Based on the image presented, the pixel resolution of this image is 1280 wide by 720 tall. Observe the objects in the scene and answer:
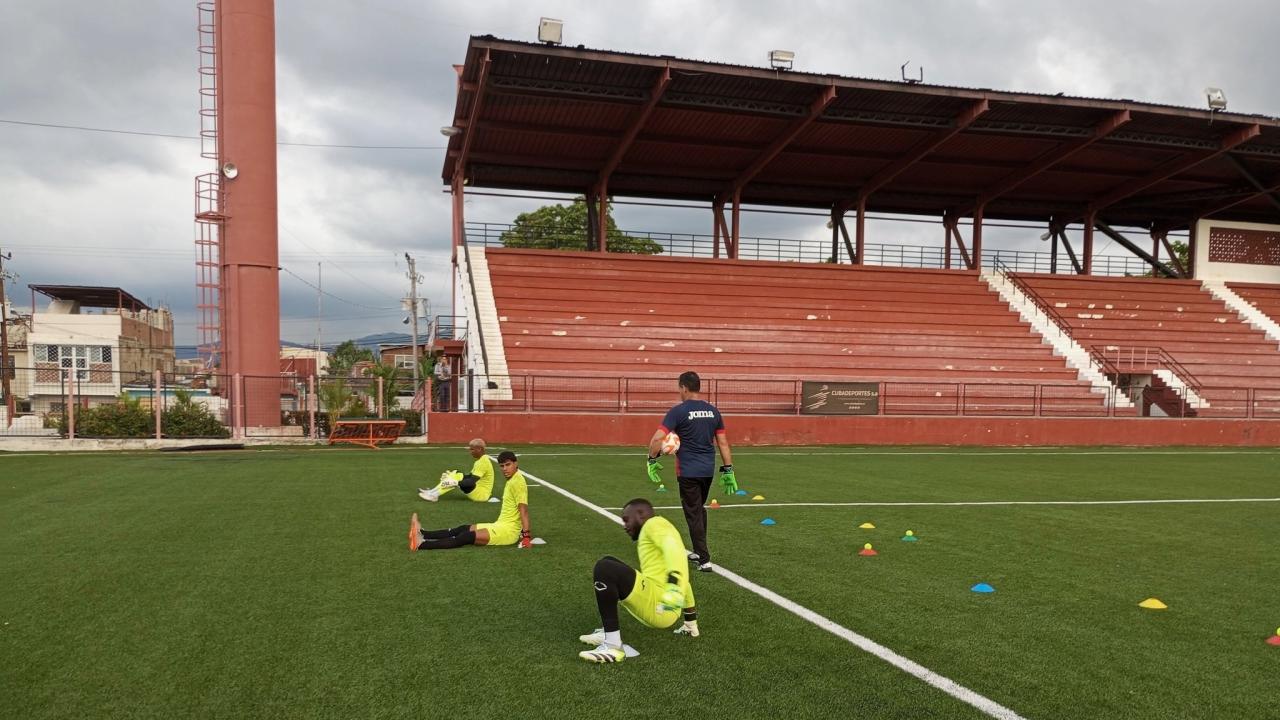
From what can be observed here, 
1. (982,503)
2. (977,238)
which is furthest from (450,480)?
(977,238)

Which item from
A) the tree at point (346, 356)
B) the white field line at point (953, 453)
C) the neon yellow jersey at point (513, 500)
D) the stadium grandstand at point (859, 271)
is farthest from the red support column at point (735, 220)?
the tree at point (346, 356)

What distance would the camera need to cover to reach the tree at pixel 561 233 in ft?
168

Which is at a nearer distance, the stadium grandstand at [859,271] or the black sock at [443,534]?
the black sock at [443,534]

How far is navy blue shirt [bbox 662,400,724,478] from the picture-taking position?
6.68 metres

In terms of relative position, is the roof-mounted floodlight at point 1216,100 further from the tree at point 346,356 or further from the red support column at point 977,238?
the tree at point 346,356

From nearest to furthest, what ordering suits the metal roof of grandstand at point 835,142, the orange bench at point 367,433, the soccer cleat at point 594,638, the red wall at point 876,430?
1. the soccer cleat at point 594,638
2. the orange bench at point 367,433
3. the red wall at point 876,430
4. the metal roof of grandstand at point 835,142

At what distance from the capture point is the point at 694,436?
22.0ft

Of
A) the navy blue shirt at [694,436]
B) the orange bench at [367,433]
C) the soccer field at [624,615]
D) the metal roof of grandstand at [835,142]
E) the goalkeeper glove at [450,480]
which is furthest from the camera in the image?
the metal roof of grandstand at [835,142]

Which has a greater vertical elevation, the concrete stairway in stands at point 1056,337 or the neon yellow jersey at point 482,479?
the concrete stairway in stands at point 1056,337

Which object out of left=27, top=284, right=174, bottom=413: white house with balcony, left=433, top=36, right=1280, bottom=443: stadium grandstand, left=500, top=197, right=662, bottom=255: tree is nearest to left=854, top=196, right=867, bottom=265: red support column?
left=433, top=36, right=1280, bottom=443: stadium grandstand

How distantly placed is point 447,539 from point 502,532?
51cm

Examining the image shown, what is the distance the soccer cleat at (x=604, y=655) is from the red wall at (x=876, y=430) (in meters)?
15.8

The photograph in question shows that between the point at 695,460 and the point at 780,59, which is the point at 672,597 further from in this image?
the point at 780,59

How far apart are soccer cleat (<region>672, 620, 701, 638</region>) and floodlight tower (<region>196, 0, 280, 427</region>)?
23.0m
